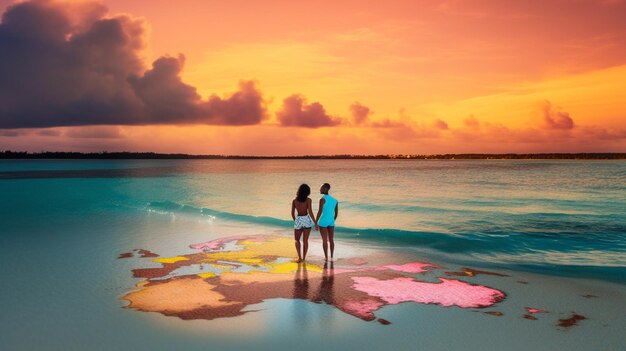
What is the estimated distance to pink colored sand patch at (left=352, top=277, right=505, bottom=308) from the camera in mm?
9703

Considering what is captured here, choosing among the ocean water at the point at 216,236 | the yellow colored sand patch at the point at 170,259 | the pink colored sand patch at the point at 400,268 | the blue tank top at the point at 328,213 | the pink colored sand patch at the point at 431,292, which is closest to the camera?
the ocean water at the point at 216,236

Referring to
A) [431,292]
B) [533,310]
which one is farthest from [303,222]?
[533,310]

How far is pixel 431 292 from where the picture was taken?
34.1 feet

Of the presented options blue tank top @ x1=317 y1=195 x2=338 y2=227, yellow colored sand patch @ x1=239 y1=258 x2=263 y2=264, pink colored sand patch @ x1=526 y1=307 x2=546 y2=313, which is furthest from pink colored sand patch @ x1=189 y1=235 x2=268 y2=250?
pink colored sand patch @ x1=526 y1=307 x2=546 y2=313

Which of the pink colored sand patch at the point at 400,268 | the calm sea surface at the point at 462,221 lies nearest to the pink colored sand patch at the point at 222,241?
the calm sea surface at the point at 462,221

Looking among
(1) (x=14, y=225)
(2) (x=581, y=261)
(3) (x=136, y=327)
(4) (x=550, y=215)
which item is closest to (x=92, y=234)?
(1) (x=14, y=225)

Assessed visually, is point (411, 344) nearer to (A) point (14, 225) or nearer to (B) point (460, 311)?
(B) point (460, 311)

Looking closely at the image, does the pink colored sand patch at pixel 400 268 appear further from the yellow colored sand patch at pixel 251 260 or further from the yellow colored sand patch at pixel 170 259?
the yellow colored sand patch at pixel 170 259

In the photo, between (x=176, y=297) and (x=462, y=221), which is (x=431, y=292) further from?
(x=462, y=221)

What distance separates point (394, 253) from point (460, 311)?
6401 mm

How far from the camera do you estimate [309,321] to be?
27.3 ft

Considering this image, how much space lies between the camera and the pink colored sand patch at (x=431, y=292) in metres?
9.70

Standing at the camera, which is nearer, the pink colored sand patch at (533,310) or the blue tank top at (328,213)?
the pink colored sand patch at (533,310)

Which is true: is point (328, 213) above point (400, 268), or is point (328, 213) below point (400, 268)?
above
